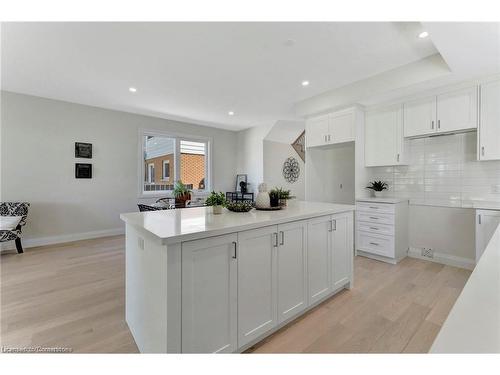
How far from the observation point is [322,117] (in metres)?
4.07

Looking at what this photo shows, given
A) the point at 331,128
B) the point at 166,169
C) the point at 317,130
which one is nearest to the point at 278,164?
the point at 317,130

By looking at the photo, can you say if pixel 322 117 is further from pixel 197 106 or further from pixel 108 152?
pixel 108 152

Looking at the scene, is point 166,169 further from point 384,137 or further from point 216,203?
point 384,137

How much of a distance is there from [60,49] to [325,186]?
4501 mm

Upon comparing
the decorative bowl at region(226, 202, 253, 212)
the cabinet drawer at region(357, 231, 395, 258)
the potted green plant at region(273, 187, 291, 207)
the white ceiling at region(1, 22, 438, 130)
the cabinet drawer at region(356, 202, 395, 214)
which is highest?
the white ceiling at region(1, 22, 438, 130)

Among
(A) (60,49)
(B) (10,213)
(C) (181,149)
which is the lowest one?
(B) (10,213)

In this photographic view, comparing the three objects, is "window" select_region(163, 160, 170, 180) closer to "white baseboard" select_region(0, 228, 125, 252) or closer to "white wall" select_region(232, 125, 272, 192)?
"white baseboard" select_region(0, 228, 125, 252)

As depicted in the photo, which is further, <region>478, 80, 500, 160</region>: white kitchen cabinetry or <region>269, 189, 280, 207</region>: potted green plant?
<region>478, 80, 500, 160</region>: white kitchen cabinetry

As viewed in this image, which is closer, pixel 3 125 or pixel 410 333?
pixel 410 333

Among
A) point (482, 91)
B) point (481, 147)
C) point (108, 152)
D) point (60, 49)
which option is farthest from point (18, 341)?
point (482, 91)

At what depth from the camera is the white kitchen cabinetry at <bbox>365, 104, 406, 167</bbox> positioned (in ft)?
11.3

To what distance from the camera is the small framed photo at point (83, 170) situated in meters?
4.50

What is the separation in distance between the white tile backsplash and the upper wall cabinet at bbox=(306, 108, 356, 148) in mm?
896

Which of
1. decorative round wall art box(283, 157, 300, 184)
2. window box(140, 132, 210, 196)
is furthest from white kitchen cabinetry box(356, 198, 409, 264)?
window box(140, 132, 210, 196)
